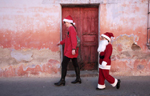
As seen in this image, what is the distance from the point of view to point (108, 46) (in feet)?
10.8

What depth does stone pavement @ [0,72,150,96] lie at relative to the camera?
328cm

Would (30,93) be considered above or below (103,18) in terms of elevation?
below

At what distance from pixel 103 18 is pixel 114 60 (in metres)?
1.42

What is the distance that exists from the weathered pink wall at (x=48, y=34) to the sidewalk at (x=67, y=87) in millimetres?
335

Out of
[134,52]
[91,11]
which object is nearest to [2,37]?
[91,11]

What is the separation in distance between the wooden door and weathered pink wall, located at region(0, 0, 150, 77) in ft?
1.10

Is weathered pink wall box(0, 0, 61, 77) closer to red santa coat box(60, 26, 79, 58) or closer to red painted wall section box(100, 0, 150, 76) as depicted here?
red santa coat box(60, 26, 79, 58)

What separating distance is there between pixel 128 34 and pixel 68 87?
101 inches

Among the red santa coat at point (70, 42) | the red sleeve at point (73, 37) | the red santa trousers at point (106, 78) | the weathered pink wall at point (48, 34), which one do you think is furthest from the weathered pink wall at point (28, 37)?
the red santa trousers at point (106, 78)

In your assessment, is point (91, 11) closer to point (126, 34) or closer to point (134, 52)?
point (126, 34)

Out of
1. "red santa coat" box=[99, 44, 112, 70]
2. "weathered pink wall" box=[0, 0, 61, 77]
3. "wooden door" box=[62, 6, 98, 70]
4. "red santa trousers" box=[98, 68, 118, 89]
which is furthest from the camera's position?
"wooden door" box=[62, 6, 98, 70]

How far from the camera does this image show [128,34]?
4.51m

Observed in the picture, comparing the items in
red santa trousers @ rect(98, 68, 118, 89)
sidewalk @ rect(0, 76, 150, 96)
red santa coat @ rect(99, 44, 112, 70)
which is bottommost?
sidewalk @ rect(0, 76, 150, 96)

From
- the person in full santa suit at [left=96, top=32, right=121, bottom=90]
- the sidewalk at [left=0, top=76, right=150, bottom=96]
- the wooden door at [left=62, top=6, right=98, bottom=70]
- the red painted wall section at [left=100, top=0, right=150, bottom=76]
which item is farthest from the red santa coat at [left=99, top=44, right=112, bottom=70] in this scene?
the wooden door at [left=62, top=6, right=98, bottom=70]
